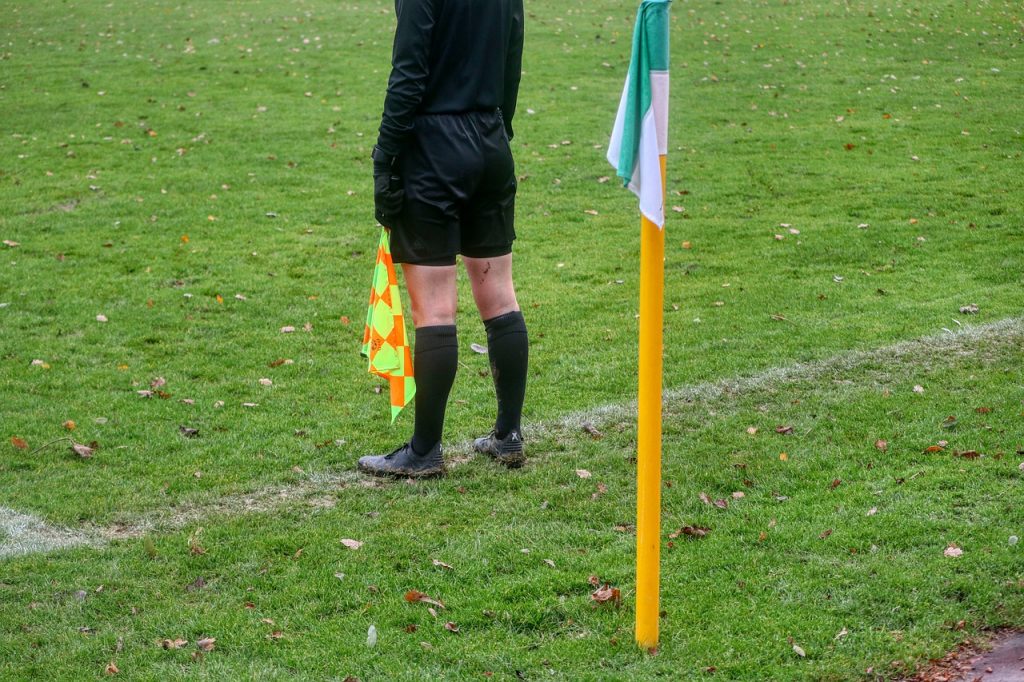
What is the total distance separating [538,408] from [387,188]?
1.85 metres

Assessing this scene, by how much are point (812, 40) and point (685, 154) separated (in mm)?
7828

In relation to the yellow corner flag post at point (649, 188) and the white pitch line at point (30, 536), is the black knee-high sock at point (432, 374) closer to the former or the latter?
the white pitch line at point (30, 536)

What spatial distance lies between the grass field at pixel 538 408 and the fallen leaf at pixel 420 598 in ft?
0.16

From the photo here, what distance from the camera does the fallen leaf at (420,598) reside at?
4.06 m

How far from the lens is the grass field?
3895mm

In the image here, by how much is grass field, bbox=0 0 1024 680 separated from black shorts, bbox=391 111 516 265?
1.13m

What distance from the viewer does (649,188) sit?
333 cm

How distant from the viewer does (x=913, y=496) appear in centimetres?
476

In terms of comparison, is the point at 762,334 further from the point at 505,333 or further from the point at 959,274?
the point at 505,333

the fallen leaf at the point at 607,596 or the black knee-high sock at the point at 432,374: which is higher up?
the black knee-high sock at the point at 432,374

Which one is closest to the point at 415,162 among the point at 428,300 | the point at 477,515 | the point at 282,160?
the point at 428,300

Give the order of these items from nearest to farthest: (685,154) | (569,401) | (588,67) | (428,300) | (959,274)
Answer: (428,300)
(569,401)
(959,274)
(685,154)
(588,67)

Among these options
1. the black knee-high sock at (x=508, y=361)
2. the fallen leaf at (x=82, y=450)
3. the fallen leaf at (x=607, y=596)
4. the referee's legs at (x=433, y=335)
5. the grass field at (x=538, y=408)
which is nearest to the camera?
the grass field at (x=538, y=408)

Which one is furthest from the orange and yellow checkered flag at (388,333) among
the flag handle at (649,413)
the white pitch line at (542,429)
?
the flag handle at (649,413)
